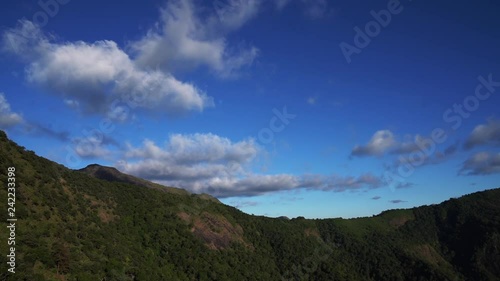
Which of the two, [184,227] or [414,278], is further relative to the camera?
[414,278]

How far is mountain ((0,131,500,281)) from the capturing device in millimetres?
52625

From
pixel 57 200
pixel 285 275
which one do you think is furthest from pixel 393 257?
pixel 57 200

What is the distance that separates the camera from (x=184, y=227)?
374 feet

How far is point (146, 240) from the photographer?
9481 centimetres

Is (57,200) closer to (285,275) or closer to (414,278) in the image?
(285,275)

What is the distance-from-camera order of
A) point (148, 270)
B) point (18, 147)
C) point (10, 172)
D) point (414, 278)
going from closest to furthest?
1. point (10, 172)
2. point (18, 147)
3. point (148, 270)
4. point (414, 278)

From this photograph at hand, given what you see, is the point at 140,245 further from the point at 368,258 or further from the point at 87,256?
the point at 368,258

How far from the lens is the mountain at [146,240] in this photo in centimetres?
5262

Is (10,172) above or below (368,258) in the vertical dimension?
above

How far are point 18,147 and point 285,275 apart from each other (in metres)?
114

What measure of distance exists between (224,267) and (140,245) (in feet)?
106

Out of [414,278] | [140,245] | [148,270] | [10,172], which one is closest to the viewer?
[10,172]

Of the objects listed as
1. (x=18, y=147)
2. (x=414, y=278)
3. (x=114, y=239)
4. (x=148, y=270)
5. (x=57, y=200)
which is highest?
(x=18, y=147)

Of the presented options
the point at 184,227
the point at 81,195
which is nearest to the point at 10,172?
the point at 81,195
